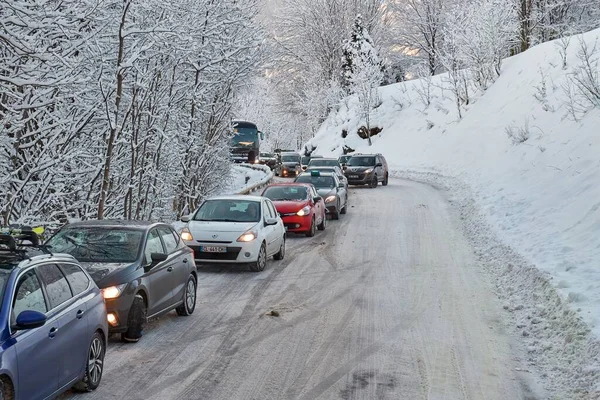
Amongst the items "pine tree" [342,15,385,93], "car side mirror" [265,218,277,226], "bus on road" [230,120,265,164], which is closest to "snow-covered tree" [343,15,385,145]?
"pine tree" [342,15,385,93]

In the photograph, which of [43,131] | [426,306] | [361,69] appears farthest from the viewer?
[361,69]

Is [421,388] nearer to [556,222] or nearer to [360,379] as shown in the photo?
[360,379]

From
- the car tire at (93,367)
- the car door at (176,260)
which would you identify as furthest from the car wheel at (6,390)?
the car door at (176,260)

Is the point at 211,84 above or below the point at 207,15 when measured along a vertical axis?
below

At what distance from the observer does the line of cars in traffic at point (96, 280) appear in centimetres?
602

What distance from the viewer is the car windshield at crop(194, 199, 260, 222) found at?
1608 centimetres

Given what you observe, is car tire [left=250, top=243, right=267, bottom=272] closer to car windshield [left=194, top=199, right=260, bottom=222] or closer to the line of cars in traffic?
the line of cars in traffic

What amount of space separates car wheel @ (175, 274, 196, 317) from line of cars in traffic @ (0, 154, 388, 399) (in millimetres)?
15

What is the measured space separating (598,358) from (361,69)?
209 ft

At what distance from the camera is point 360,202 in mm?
30812

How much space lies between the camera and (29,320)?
230 inches

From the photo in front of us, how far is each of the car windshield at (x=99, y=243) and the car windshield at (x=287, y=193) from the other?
11.4 metres

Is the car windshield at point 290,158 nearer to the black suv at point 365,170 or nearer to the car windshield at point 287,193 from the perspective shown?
the black suv at point 365,170

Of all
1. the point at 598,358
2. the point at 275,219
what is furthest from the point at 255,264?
the point at 598,358
